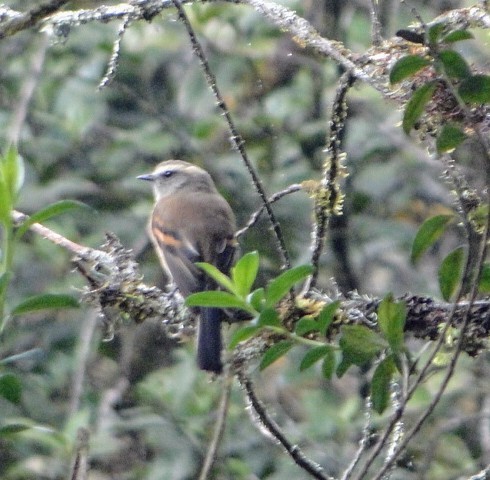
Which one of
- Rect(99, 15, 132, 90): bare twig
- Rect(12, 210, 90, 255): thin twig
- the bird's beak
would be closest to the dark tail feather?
Rect(12, 210, 90, 255): thin twig

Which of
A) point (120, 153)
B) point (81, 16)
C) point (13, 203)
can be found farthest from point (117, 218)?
point (13, 203)

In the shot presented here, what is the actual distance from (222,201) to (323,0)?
2.21 meters

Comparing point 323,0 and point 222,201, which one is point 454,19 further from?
point 323,0

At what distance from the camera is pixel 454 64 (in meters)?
2.30

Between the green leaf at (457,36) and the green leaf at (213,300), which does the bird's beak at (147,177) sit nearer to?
the green leaf at (213,300)

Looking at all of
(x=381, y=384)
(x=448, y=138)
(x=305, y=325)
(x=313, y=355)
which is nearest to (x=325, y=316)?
(x=305, y=325)

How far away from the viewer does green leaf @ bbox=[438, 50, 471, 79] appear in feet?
7.45

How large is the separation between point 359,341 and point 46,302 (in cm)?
90

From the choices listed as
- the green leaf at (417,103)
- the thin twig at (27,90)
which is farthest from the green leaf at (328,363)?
the thin twig at (27,90)

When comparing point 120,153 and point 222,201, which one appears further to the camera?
point 120,153

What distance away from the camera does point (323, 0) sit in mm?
7387

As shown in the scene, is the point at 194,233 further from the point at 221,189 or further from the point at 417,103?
the point at 417,103

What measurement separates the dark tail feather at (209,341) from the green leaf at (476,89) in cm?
178

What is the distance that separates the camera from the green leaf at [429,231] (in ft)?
8.34
